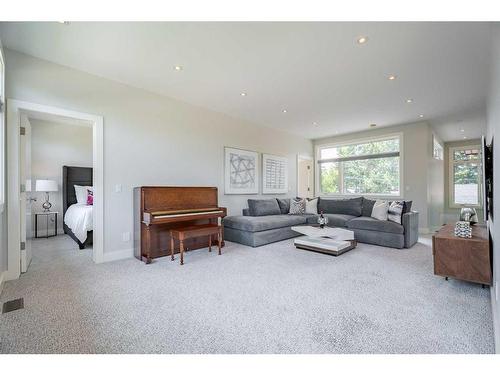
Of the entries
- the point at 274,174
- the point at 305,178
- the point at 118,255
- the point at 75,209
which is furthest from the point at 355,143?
the point at 75,209

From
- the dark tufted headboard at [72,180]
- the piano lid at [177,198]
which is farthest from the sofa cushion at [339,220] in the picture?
the dark tufted headboard at [72,180]

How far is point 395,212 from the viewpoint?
14.1 feet

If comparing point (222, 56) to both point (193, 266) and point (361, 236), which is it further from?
point (361, 236)

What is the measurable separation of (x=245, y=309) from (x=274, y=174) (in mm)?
4454

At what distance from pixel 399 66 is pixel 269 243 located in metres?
3.25

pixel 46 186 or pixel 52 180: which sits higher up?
pixel 52 180

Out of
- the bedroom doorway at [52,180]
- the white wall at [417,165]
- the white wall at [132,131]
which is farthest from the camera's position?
the white wall at [417,165]

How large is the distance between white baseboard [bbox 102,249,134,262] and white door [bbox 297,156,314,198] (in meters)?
5.03

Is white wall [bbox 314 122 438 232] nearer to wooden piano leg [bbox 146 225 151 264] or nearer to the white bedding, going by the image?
wooden piano leg [bbox 146 225 151 264]

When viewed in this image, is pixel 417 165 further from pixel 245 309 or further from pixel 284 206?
pixel 245 309

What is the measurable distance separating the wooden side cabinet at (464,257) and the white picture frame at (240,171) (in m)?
3.54

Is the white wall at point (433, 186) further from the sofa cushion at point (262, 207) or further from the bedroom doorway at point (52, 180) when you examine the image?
the bedroom doorway at point (52, 180)

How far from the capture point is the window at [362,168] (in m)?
6.04
